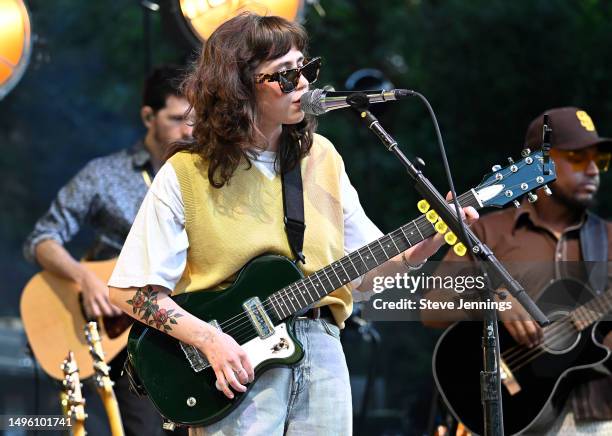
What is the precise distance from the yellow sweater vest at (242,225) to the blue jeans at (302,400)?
5.7 inches

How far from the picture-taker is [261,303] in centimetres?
325

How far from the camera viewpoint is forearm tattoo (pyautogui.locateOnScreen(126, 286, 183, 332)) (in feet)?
10.4

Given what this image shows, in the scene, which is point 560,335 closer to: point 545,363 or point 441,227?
point 545,363

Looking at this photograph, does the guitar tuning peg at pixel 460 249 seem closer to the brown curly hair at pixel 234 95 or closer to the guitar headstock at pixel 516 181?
the guitar headstock at pixel 516 181

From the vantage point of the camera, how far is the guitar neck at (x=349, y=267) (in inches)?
128

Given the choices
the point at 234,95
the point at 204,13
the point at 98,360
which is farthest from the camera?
the point at 204,13

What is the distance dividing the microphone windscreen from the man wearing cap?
144cm

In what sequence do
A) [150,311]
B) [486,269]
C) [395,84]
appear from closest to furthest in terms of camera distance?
[486,269] → [150,311] → [395,84]

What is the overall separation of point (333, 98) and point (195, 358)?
34.3 inches

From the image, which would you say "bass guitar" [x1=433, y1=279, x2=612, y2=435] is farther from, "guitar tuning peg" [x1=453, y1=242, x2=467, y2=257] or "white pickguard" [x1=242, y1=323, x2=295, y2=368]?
"white pickguard" [x1=242, y1=323, x2=295, y2=368]

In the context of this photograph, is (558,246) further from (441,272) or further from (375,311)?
(375,311)

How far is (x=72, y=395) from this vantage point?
4316 mm

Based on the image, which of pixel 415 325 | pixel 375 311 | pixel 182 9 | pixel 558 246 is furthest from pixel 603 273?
pixel 415 325

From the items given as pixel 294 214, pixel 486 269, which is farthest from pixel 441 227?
pixel 294 214
